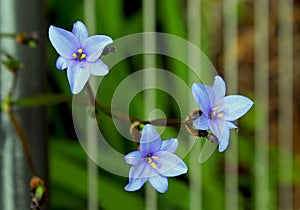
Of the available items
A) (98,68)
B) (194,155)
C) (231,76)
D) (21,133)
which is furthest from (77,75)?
(231,76)

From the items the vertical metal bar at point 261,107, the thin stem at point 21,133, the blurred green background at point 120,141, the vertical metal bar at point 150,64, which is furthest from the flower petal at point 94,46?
the vertical metal bar at point 261,107

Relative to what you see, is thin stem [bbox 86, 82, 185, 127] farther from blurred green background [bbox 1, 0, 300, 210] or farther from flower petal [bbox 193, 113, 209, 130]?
blurred green background [bbox 1, 0, 300, 210]

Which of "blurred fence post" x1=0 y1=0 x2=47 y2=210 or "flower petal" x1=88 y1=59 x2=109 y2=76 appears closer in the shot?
"flower petal" x1=88 y1=59 x2=109 y2=76

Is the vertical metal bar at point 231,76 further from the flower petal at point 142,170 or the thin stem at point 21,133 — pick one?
the flower petal at point 142,170

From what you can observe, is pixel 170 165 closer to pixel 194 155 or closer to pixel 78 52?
pixel 78 52

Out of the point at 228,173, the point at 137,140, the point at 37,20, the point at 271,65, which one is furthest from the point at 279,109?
the point at 137,140

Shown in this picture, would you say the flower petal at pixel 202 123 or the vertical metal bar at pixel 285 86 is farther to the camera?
the vertical metal bar at pixel 285 86

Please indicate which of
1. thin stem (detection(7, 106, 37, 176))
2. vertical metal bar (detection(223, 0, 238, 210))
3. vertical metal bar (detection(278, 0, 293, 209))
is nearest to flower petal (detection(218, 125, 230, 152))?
thin stem (detection(7, 106, 37, 176))
